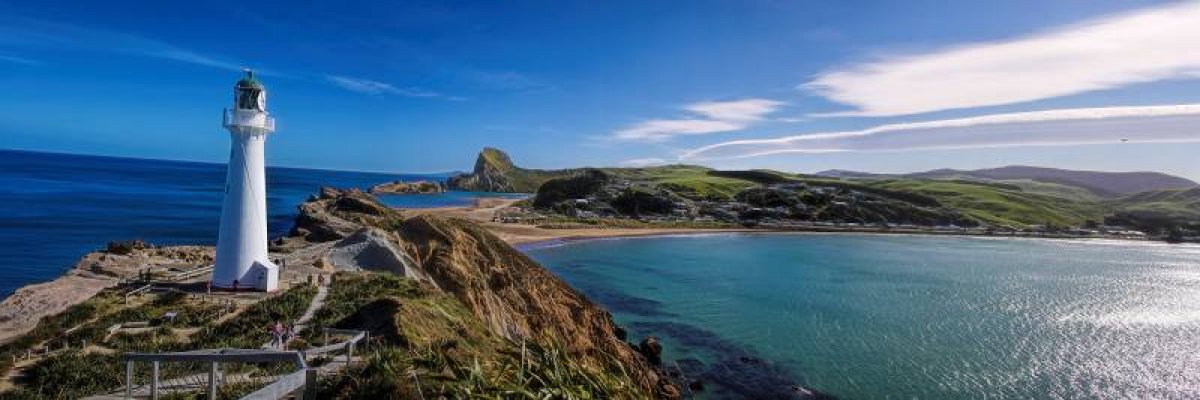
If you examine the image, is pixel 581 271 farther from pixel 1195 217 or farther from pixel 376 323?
pixel 1195 217

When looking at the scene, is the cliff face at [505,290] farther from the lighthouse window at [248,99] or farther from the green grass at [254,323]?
the lighthouse window at [248,99]

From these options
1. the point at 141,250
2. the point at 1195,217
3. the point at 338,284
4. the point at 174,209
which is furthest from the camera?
the point at 1195,217

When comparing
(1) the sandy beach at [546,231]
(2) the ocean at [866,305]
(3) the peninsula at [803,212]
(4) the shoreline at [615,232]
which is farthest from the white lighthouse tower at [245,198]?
(3) the peninsula at [803,212]

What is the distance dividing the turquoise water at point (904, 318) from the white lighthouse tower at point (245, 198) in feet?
61.1

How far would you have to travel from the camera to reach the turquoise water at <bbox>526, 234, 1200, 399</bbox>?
89.2 feet

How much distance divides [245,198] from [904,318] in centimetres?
3814

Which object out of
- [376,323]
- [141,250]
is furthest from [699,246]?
[376,323]

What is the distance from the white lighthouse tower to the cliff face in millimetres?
6829

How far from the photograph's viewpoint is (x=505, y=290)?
28766 mm

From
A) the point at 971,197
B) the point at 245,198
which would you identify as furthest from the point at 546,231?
the point at 971,197

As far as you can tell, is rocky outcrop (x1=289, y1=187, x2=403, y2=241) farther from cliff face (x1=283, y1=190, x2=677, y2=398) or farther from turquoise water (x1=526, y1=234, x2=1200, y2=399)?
turquoise water (x1=526, y1=234, x2=1200, y2=399)

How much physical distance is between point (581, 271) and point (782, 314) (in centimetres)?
2105

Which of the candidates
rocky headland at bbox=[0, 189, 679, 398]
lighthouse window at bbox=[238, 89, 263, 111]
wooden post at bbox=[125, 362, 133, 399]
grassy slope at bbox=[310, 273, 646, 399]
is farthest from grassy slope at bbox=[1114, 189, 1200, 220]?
wooden post at bbox=[125, 362, 133, 399]

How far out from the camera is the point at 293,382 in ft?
22.1
